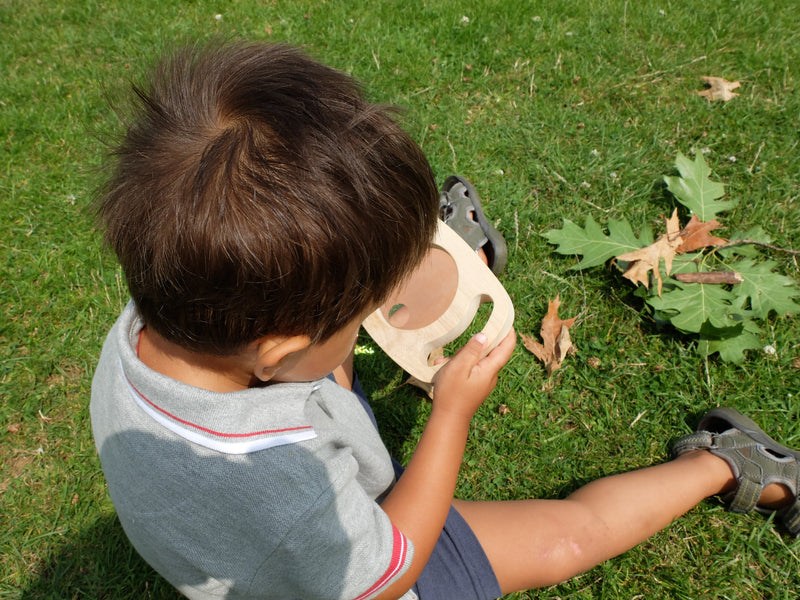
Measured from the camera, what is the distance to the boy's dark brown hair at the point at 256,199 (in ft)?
2.89

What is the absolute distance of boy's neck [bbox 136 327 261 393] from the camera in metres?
1.08

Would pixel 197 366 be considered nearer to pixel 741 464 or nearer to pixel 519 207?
pixel 741 464

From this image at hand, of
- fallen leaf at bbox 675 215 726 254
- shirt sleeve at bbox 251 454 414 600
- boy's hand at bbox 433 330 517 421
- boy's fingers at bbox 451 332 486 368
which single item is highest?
shirt sleeve at bbox 251 454 414 600

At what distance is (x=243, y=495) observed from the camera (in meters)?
0.98

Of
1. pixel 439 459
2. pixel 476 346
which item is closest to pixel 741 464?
pixel 476 346

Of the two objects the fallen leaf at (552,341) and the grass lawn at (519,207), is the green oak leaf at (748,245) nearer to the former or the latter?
the grass lawn at (519,207)

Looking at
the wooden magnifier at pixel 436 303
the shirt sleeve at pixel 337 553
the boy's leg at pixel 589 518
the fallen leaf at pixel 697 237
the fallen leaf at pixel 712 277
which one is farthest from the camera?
the fallen leaf at pixel 697 237

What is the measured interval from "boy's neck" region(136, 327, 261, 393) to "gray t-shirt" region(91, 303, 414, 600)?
53mm

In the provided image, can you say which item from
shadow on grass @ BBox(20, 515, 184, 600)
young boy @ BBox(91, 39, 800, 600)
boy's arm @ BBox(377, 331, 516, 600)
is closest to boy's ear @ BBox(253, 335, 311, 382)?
young boy @ BBox(91, 39, 800, 600)

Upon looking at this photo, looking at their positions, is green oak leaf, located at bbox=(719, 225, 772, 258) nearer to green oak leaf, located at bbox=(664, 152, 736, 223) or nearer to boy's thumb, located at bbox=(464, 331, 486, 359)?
green oak leaf, located at bbox=(664, 152, 736, 223)

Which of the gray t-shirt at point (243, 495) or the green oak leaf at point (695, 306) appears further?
the green oak leaf at point (695, 306)

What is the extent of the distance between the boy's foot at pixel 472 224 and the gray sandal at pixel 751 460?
961 millimetres

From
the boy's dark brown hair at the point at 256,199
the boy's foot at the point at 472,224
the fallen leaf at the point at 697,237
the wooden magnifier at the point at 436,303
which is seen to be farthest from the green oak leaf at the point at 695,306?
the boy's dark brown hair at the point at 256,199

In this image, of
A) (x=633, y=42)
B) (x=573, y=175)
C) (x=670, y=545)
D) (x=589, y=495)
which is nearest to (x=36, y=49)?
(x=573, y=175)
